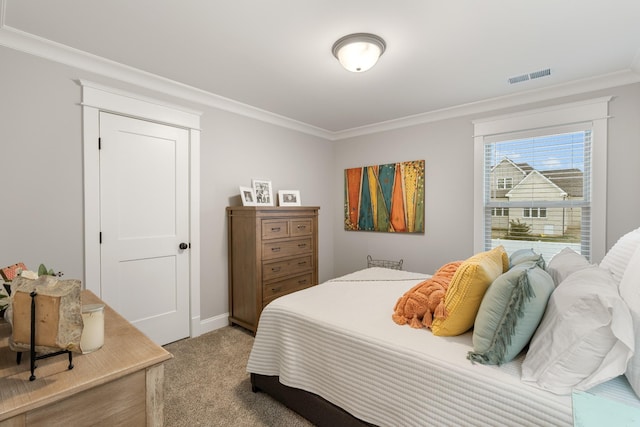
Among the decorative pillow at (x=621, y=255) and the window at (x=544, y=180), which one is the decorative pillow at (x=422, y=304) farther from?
the window at (x=544, y=180)

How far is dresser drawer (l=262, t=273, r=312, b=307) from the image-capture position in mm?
3117

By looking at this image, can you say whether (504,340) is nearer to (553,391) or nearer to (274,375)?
(553,391)

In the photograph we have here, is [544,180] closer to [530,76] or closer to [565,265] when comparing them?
[530,76]

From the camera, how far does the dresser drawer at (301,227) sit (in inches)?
135

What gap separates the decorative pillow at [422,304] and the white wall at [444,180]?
1.93 m

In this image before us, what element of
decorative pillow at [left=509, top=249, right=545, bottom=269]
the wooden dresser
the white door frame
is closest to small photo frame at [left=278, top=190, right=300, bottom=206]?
the wooden dresser

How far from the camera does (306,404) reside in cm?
177

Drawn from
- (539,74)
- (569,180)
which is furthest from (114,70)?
(569,180)

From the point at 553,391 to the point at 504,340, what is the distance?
0.22 m

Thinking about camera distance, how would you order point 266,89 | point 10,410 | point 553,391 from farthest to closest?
point 266,89 < point 553,391 < point 10,410

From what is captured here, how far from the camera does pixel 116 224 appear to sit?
2537 millimetres

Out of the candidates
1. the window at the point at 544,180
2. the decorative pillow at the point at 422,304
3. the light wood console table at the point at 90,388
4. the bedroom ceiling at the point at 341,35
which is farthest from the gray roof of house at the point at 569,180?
the light wood console table at the point at 90,388

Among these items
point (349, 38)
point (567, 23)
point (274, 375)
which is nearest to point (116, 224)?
point (274, 375)

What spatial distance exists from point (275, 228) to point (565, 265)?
2.43 metres
